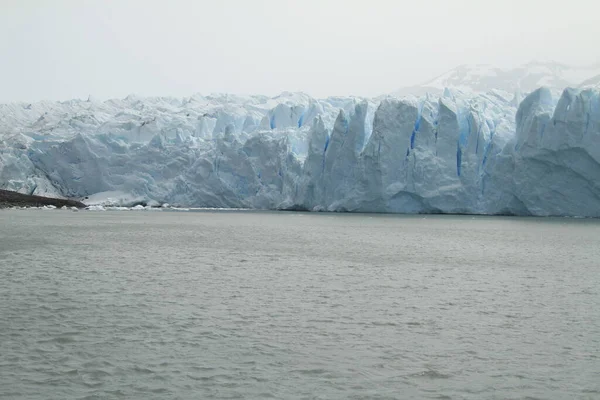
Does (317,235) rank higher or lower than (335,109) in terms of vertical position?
lower

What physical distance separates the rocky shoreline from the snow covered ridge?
4.22 ft

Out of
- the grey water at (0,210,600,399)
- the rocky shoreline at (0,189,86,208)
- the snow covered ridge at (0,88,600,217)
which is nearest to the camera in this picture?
the grey water at (0,210,600,399)

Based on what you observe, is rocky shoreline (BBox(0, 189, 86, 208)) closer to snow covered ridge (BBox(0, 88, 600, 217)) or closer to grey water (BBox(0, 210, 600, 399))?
snow covered ridge (BBox(0, 88, 600, 217))

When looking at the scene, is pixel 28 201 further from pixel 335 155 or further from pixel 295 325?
pixel 295 325

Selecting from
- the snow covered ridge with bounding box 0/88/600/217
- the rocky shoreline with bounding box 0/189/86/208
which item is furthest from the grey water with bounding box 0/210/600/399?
the rocky shoreline with bounding box 0/189/86/208

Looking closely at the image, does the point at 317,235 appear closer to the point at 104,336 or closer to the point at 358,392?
the point at 104,336

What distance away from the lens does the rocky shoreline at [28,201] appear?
167ft

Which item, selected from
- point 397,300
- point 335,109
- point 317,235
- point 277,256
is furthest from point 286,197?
point 397,300

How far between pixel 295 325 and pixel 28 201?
4771 centimetres

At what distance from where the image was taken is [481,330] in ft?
30.6

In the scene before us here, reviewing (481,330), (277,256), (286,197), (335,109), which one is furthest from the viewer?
(335,109)

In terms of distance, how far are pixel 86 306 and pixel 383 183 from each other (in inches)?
1175

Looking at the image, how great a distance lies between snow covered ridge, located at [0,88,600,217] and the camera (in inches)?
1363

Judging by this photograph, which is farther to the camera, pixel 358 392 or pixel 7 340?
pixel 7 340
